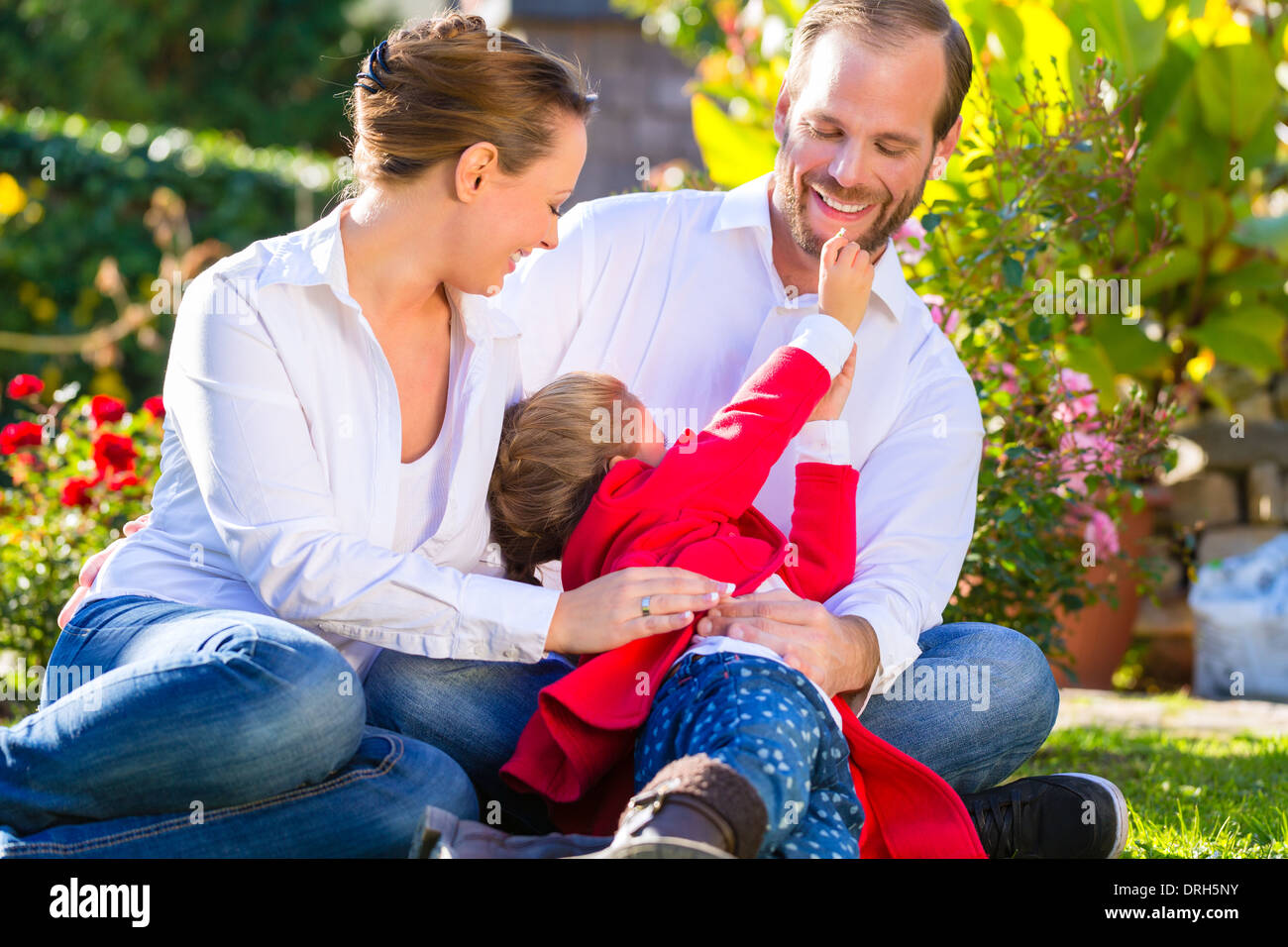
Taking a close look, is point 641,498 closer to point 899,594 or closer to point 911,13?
point 899,594

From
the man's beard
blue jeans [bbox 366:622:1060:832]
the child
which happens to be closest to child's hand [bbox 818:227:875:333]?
the child

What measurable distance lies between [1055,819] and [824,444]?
0.78m

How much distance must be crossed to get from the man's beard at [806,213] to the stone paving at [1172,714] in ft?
5.09

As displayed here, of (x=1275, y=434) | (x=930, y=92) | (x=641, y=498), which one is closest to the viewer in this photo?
(x=641, y=498)

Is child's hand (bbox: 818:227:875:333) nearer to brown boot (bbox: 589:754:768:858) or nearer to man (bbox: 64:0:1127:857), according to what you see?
man (bbox: 64:0:1127:857)

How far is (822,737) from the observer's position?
2008mm

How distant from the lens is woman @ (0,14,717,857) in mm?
1916

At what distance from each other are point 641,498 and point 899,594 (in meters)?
0.52

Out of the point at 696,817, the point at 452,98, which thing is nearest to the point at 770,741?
the point at 696,817

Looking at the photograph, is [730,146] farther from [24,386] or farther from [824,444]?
[24,386]

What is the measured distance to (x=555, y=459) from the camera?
2.48 metres

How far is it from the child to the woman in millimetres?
95

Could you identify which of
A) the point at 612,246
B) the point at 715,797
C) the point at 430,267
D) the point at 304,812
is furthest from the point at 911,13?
the point at 304,812
